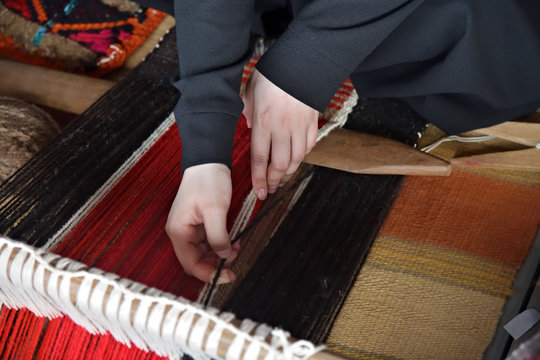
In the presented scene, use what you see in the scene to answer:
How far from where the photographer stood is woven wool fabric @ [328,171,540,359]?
0.85 m

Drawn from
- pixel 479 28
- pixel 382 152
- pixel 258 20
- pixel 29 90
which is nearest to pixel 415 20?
pixel 479 28

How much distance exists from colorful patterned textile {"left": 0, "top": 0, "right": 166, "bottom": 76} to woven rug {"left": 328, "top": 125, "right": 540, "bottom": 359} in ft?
2.78

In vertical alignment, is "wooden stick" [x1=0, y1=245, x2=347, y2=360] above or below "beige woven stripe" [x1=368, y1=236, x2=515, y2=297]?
above

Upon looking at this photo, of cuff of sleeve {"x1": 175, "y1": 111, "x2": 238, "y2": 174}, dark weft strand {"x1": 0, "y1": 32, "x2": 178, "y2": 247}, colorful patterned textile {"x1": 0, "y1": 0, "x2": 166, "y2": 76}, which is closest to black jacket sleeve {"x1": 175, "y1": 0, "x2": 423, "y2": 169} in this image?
cuff of sleeve {"x1": 175, "y1": 111, "x2": 238, "y2": 174}

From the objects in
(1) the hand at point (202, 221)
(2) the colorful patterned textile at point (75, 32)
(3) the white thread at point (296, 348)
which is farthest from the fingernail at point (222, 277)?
(2) the colorful patterned textile at point (75, 32)

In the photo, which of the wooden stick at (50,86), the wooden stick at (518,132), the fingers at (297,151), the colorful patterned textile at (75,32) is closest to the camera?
the fingers at (297,151)

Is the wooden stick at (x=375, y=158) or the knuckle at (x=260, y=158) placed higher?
the knuckle at (x=260, y=158)

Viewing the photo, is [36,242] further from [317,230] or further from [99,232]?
[317,230]

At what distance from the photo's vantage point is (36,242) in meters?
0.90

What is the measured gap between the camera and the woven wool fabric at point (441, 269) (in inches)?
33.7

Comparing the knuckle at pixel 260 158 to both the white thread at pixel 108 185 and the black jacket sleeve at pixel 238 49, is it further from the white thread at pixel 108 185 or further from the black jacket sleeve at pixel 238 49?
the white thread at pixel 108 185

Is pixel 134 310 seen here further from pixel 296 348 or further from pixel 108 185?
Answer: pixel 108 185

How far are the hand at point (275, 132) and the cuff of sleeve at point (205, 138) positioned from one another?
0.05 m

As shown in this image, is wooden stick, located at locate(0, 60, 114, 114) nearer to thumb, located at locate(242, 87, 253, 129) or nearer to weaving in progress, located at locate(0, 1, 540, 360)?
weaving in progress, located at locate(0, 1, 540, 360)
